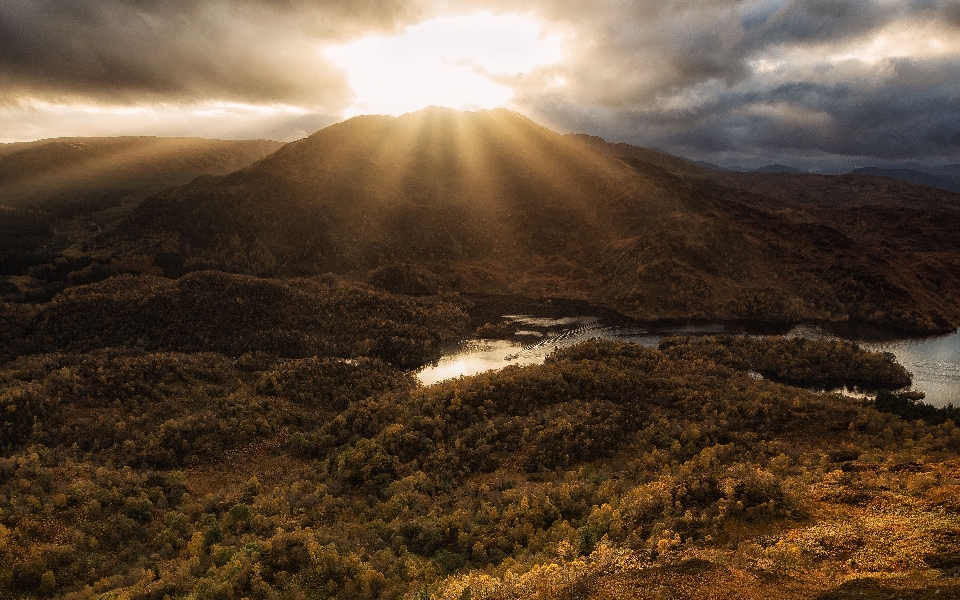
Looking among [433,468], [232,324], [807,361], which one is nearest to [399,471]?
[433,468]

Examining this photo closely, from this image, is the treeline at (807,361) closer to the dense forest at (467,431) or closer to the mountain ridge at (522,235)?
the dense forest at (467,431)

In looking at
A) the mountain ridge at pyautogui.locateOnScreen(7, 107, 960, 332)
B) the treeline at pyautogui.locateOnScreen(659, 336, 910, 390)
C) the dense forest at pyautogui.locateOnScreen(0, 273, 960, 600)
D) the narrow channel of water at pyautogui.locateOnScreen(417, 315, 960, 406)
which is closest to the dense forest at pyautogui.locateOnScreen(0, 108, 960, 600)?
the dense forest at pyautogui.locateOnScreen(0, 273, 960, 600)

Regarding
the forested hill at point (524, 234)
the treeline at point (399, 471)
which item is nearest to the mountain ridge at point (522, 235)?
the forested hill at point (524, 234)

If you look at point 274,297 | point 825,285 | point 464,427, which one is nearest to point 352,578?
point 464,427

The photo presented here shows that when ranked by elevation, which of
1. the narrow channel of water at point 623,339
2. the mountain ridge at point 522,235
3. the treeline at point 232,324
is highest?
the mountain ridge at point 522,235

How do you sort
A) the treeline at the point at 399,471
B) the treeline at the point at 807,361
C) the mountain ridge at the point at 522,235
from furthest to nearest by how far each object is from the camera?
1. the mountain ridge at the point at 522,235
2. the treeline at the point at 807,361
3. the treeline at the point at 399,471

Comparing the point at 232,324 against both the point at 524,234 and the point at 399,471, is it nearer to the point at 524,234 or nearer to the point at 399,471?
the point at 399,471
